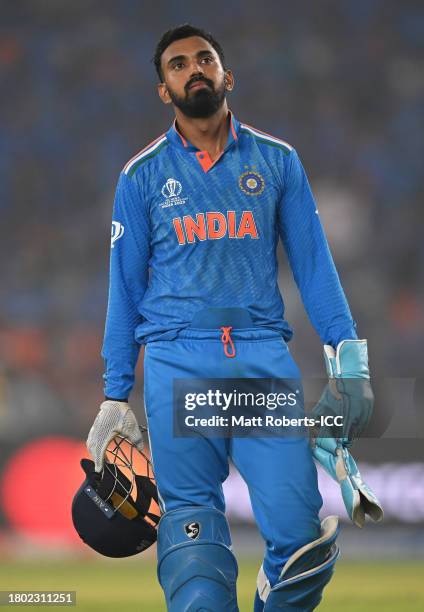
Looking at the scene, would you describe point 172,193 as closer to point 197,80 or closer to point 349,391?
point 197,80

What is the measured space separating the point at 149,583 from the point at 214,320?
10.5 feet


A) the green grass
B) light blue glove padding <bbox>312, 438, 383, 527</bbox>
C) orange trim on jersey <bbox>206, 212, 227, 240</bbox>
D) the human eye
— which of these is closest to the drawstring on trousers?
orange trim on jersey <bbox>206, 212, 227, 240</bbox>

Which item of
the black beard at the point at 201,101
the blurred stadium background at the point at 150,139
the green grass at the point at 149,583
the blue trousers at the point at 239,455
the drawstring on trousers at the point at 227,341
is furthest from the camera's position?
the blurred stadium background at the point at 150,139

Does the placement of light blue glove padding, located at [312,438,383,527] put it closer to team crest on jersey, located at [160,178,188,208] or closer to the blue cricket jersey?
the blue cricket jersey

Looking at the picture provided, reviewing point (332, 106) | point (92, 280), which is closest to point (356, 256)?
point (332, 106)

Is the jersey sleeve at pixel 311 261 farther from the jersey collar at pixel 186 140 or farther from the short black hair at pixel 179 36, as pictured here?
the short black hair at pixel 179 36

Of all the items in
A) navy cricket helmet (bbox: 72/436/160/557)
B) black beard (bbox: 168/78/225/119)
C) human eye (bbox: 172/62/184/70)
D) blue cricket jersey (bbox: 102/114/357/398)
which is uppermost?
human eye (bbox: 172/62/184/70)

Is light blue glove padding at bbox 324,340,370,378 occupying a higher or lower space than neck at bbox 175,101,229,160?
lower

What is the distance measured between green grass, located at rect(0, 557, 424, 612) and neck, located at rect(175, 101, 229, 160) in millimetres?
2211

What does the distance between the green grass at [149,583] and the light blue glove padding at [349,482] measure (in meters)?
1.59

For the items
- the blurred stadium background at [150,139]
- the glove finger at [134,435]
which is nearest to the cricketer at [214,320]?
the glove finger at [134,435]

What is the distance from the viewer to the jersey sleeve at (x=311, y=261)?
360 cm

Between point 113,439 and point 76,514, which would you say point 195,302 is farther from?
point 76,514

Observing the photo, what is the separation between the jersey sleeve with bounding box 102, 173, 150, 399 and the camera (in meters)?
3.65
